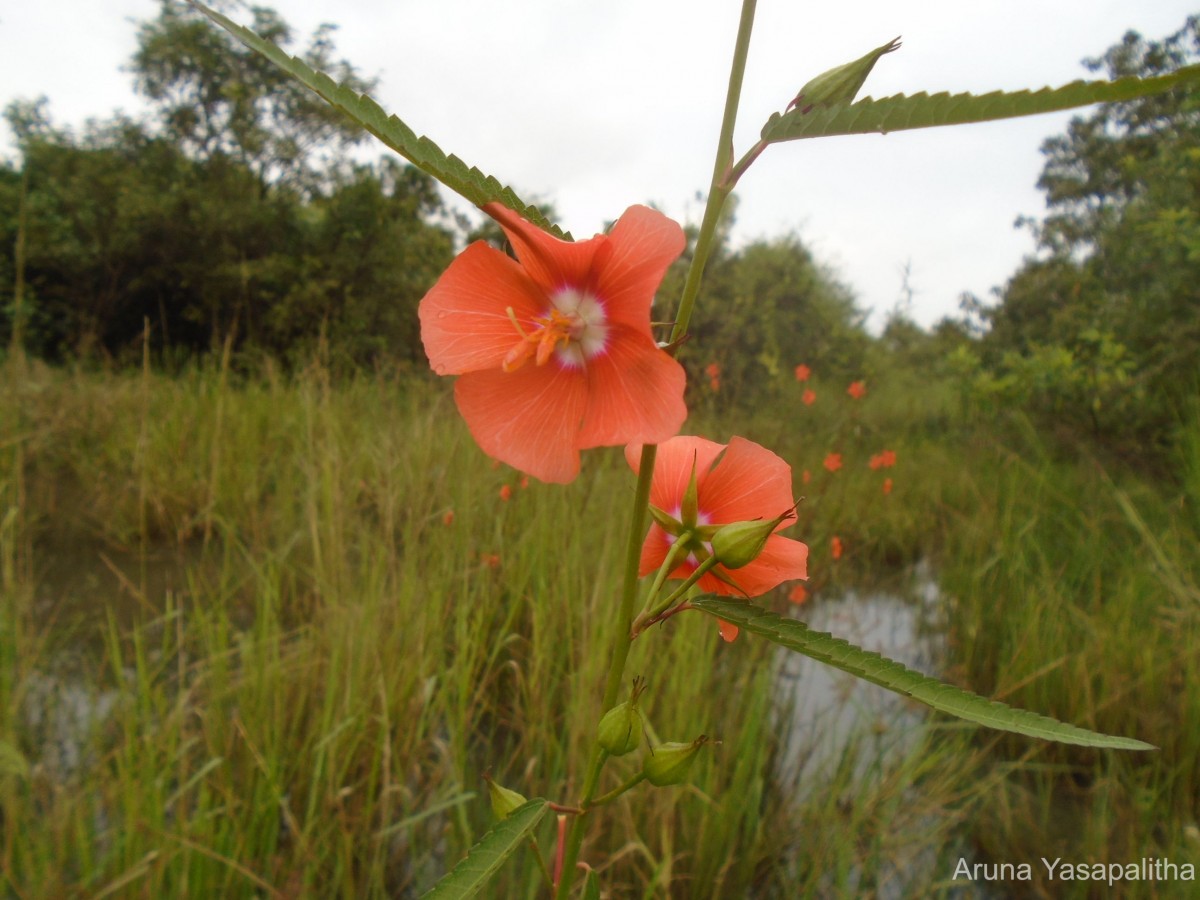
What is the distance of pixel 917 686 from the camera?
400 mm

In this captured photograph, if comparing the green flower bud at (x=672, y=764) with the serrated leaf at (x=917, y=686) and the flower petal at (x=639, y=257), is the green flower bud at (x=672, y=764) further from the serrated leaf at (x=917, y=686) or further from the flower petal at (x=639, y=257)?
the flower petal at (x=639, y=257)

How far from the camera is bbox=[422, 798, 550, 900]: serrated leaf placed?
1.35 ft

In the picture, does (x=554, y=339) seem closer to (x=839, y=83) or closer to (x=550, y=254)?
(x=550, y=254)

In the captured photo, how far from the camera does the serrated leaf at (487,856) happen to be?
412 mm

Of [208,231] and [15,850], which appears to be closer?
[15,850]

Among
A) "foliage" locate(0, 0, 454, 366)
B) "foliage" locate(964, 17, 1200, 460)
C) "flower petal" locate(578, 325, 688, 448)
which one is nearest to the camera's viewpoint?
"flower petal" locate(578, 325, 688, 448)

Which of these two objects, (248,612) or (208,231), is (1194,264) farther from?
(208,231)

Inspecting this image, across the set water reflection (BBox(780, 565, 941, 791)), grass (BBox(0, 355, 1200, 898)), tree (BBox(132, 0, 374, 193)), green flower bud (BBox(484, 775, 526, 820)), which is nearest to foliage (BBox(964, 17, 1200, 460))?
grass (BBox(0, 355, 1200, 898))

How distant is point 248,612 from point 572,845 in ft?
8.34

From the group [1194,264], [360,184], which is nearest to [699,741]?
[1194,264]

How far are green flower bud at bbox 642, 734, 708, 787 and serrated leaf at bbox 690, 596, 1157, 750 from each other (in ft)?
0.40

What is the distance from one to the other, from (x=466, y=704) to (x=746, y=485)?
4.70 feet

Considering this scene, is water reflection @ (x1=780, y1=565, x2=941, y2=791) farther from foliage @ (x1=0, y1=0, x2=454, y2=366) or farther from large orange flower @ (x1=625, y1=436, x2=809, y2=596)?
foliage @ (x1=0, y1=0, x2=454, y2=366)

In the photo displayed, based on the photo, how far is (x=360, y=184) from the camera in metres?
8.63
